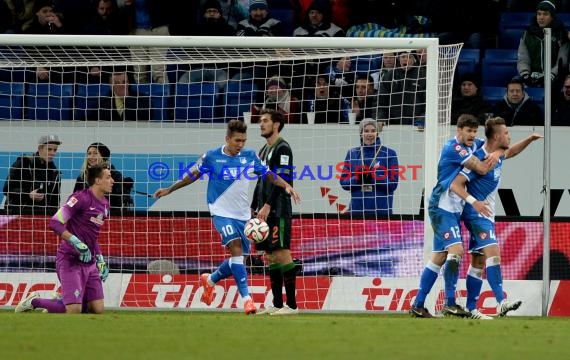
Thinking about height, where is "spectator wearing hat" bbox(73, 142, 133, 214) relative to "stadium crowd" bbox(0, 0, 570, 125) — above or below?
below

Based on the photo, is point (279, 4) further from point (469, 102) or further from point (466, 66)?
point (469, 102)

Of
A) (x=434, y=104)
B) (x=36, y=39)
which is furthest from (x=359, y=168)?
(x=36, y=39)

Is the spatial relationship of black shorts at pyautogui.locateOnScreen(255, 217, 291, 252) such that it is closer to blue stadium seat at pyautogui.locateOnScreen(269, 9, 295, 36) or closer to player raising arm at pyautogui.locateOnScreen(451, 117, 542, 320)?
player raising arm at pyautogui.locateOnScreen(451, 117, 542, 320)

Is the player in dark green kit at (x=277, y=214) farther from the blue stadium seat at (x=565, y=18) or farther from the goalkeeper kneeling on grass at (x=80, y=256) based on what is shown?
the blue stadium seat at (x=565, y=18)

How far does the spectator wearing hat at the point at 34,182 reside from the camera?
1623cm

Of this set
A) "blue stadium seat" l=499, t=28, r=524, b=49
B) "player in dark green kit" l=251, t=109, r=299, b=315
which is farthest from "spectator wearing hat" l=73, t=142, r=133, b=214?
"blue stadium seat" l=499, t=28, r=524, b=49

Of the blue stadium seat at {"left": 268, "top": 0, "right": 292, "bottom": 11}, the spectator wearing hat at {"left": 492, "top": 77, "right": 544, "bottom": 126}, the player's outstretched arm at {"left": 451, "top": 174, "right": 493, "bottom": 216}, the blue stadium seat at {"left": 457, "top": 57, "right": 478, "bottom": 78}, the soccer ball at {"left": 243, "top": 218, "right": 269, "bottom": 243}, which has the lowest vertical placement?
the soccer ball at {"left": 243, "top": 218, "right": 269, "bottom": 243}

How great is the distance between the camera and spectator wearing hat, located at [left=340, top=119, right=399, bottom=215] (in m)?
15.9

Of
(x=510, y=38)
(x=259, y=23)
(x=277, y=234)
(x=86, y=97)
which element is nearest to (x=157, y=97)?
(x=86, y=97)

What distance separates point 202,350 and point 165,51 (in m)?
8.18

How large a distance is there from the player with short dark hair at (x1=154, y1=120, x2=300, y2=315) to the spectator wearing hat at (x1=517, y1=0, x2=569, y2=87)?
688cm

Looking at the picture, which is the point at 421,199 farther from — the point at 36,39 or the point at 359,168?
the point at 36,39

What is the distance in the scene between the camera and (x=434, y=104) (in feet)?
47.9

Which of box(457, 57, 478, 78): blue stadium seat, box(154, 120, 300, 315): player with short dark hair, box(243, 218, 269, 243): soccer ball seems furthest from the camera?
box(457, 57, 478, 78): blue stadium seat
